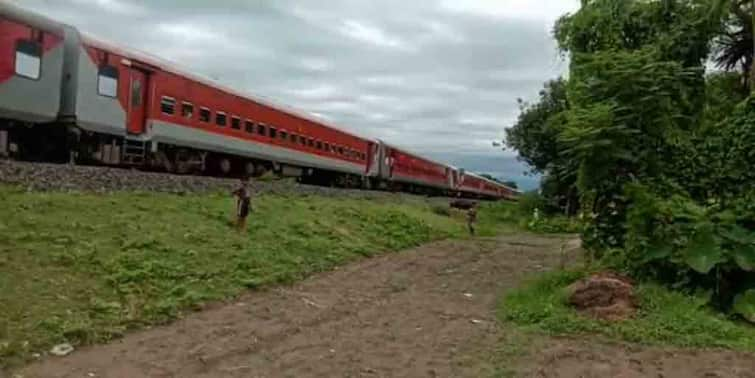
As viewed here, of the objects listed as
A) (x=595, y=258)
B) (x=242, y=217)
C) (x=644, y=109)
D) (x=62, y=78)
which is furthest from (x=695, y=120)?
(x=62, y=78)

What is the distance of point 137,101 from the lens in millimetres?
13133

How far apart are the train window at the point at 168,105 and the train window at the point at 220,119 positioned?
1787mm

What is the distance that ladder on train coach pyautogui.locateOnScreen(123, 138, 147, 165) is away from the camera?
1343cm

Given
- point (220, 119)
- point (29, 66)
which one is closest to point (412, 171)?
point (220, 119)

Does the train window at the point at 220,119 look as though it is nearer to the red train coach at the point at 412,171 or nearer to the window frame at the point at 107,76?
the window frame at the point at 107,76

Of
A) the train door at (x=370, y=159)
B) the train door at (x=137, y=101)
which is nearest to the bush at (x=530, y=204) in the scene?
the train door at (x=370, y=159)

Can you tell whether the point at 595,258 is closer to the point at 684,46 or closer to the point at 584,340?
the point at 584,340

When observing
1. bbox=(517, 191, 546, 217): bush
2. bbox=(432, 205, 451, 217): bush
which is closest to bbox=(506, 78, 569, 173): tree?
bbox=(517, 191, 546, 217): bush

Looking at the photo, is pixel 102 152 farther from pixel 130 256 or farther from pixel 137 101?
pixel 130 256

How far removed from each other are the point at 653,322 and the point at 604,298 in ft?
1.90

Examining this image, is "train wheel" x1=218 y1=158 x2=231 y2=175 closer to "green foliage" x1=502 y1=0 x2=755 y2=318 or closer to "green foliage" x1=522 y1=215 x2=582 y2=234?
"green foliage" x1=522 y1=215 x2=582 y2=234

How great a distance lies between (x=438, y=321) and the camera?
6613mm

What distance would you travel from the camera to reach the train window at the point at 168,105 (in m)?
13.7

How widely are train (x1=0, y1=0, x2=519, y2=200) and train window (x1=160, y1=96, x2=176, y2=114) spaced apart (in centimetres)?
4
